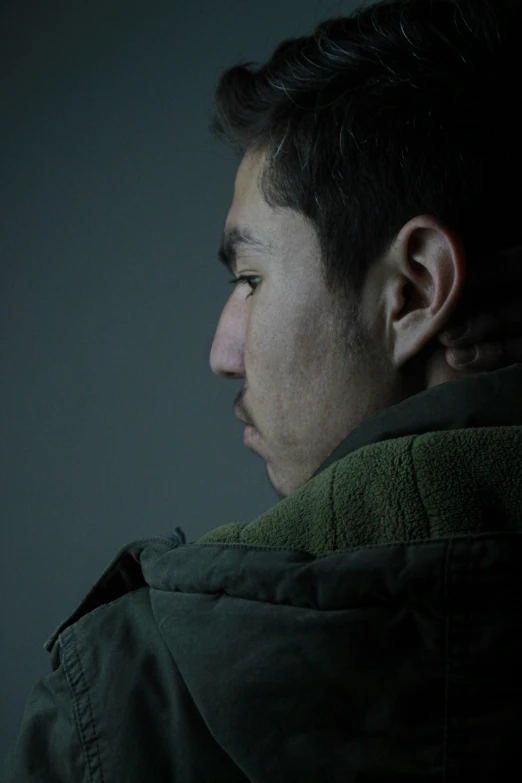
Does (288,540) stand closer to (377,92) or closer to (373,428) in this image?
(373,428)

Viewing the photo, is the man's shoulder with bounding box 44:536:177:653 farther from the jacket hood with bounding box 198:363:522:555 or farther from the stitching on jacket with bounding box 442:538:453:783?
the stitching on jacket with bounding box 442:538:453:783

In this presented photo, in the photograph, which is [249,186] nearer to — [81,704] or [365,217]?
[365,217]

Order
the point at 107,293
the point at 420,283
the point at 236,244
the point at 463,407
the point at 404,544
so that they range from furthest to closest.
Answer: the point at 107,293 < the point at 236,244 < the point at 420,283 < the point at 463,407 < the point at 404,544

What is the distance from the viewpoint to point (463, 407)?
0.62 m

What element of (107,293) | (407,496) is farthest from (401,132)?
(107,293)

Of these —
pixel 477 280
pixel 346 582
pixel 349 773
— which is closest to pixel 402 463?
pixel 346 582

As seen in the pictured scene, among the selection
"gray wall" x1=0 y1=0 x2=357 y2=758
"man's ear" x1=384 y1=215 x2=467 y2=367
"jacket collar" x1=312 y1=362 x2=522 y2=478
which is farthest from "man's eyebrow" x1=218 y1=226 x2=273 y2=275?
"gray wall" x1=0 y1=0 x2=357 y2=758

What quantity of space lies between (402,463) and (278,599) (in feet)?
0.38

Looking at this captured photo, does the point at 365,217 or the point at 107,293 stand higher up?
the point at 107,293

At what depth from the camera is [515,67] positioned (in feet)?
2.85

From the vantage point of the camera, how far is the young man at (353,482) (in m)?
0.51

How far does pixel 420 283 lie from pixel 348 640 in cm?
39

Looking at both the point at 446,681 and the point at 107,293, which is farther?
the point at 107,293

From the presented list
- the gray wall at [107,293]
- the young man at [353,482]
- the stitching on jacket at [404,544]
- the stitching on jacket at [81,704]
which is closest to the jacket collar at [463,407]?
the young man at [353,482]
